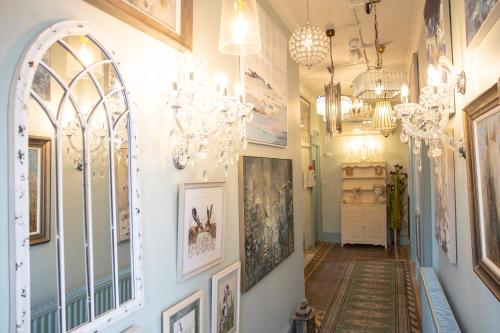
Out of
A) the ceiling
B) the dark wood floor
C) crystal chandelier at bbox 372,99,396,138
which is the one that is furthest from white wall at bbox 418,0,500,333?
crystal chandelier at bbox 372,99,396,138

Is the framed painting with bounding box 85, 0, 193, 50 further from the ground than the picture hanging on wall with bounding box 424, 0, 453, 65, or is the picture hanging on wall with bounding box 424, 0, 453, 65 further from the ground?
the picture hanging on wall with bounding box 424, 0, 453, 65

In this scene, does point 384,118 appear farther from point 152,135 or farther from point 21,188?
point 21,188

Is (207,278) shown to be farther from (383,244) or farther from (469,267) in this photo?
(383,244)

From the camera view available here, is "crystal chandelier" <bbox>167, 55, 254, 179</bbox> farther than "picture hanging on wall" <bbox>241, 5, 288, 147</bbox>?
No

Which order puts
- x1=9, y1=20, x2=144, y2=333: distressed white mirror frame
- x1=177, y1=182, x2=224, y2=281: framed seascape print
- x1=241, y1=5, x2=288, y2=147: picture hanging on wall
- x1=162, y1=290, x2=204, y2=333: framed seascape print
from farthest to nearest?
x1=241, y1=5, x2=288, y2=147: picture hanging on wall → x1=177, y1=182, x2=224, y2=281: framed seascape print → x1=162, y1=290, x2=204, y2=333: framed seascape print → x1=9, y1=20, x2=144, y2=333: distressed white mirror frame

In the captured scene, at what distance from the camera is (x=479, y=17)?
1365 mm

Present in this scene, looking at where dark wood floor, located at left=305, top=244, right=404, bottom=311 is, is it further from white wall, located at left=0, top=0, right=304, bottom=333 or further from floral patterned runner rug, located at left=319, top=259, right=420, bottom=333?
white wall, located at left=0, top=0, right=304, bottom=333

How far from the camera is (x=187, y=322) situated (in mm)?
1815

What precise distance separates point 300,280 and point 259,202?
172 cm

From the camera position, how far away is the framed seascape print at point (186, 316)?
1650 mm

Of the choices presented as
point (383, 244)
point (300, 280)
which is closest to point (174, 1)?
point (300, 280)

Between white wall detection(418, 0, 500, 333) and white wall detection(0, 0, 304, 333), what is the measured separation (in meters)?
1.31

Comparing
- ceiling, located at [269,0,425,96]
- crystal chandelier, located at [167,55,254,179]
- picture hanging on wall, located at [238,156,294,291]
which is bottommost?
picture hanging on wall, located at [238,156,294,291]

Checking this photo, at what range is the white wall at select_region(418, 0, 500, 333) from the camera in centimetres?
134
